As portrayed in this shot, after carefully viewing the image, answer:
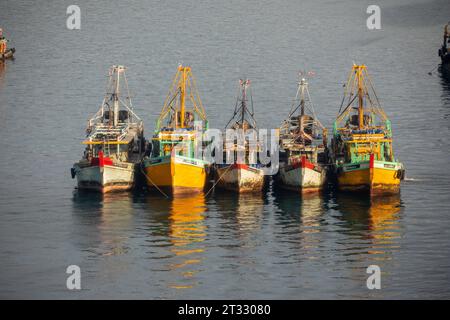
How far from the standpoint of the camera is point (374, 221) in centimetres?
12656

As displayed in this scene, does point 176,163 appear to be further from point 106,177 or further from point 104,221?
point 104,221

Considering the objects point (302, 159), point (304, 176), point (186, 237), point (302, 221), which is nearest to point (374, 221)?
point (302, 221)

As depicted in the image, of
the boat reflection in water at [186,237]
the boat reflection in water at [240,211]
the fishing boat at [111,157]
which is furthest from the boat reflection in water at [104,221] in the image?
the boat reflection in water at [240,211]

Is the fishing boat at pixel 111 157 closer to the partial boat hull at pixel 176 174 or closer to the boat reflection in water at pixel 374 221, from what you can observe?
the partial boat hull at pixel 176 174

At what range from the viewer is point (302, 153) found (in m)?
140

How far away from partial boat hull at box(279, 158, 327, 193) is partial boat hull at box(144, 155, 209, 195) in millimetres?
9519

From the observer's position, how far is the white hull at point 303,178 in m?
135

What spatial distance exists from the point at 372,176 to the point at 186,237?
2591 centimetres

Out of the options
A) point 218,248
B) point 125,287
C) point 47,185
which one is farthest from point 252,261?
point 47,185

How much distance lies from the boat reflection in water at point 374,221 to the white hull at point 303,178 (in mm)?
3020

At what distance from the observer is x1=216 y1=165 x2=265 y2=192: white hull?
135m

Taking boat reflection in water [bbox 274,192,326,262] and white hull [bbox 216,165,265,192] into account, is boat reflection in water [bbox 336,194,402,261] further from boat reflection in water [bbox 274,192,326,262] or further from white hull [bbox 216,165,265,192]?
white hull [bbox 216,165,265,192]
